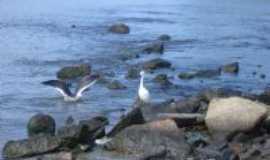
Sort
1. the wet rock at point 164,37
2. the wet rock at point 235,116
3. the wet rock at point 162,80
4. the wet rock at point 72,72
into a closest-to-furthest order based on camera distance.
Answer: the wet rock at point 235,116 → the wet rock at point 162,80 → the wet rock at point 72,72 → the wet rock at point 164,37

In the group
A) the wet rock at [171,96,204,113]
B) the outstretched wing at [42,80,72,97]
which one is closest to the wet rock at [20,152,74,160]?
the wet rock at [171,96,204,113]

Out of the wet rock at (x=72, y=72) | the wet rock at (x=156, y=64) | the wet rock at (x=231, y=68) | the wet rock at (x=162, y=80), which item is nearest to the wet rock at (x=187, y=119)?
the wet rock at (x=162, y=80)

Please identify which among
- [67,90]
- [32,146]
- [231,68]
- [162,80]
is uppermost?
[32,146]

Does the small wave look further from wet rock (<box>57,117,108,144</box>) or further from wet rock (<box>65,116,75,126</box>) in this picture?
wet rock (<box>57,117,108,144</box>)

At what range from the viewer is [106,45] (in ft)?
A: 102

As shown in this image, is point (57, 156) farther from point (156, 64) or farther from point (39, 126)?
point (156, 64)

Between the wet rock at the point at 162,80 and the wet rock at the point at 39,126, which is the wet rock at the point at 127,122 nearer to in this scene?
the wet rock at the point at 39,126

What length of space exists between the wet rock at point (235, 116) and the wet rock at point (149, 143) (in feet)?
3.31

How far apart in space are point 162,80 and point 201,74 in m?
1.73

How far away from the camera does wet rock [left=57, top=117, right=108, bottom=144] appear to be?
1512 centimetres

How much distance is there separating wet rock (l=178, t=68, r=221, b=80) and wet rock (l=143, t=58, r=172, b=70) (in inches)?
55.6

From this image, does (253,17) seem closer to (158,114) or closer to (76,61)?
(76,61)

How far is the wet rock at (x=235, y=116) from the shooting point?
15828 mm

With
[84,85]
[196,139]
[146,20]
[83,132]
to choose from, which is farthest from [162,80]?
[146,20]
